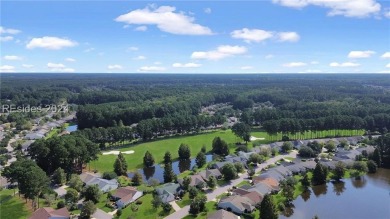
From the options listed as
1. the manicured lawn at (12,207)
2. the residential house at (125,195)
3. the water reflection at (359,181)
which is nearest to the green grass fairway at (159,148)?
the residential house at (125,195)

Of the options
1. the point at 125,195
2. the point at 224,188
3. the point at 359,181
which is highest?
the point at 125,195

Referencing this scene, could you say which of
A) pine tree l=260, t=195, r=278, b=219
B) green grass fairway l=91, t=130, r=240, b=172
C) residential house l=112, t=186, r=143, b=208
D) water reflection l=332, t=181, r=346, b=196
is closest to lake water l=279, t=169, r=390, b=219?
water reflection l=332, t=181, r=346, b=196

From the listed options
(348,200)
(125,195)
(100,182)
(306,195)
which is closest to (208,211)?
(125,195)

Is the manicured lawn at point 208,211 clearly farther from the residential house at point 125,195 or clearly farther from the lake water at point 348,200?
the residential house at point 125,195

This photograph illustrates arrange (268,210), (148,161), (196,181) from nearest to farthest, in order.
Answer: (268,210) → (196,181) → (148,161)

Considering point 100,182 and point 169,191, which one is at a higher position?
point 100,182

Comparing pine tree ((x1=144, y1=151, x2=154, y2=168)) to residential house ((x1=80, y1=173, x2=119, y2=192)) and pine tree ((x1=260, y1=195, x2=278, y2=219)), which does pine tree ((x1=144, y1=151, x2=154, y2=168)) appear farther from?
pine tree ((x1=260, y1=195, x2=278, y2=219))

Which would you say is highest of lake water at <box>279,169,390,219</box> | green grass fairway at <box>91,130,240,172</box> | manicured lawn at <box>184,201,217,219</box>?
green grass fairway at <box>91,130,240,172</box>

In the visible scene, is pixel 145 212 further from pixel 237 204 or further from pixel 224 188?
pixel 224 188
